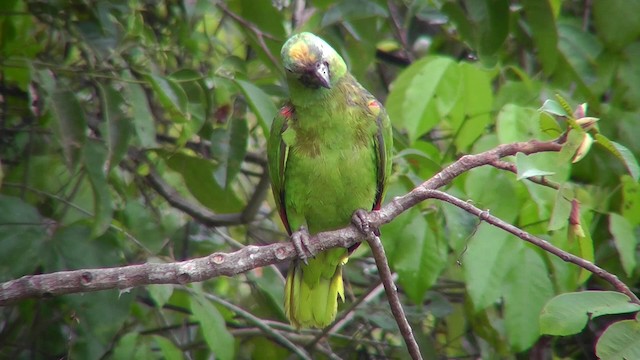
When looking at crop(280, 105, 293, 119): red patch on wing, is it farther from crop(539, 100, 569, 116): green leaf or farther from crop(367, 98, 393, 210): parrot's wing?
crop(539, 100, 569, 116): green leaf

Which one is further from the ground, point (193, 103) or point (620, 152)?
point (620, 152)

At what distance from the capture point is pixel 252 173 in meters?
3.90

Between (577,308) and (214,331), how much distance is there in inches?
52.4

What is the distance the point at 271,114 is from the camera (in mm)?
2844

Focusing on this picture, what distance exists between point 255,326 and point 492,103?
1.29 m

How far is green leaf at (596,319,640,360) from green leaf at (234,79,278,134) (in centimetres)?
136

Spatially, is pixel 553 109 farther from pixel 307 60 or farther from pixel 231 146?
pixel 231 146

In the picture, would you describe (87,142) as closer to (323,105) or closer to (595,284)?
(323,105)

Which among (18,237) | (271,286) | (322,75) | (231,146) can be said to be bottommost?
(271,286)

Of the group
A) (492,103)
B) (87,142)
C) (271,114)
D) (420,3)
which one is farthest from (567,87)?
(87,142)

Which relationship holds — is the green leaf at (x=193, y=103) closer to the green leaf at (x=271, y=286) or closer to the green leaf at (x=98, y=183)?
the green leaf at (x=98, y=183)

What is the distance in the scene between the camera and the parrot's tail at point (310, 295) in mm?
2926

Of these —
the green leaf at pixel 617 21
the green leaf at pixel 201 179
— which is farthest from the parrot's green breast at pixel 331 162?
the green leaf at pixel 617 21

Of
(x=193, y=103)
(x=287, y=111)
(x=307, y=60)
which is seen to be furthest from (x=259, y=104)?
(x=193, y=103)
